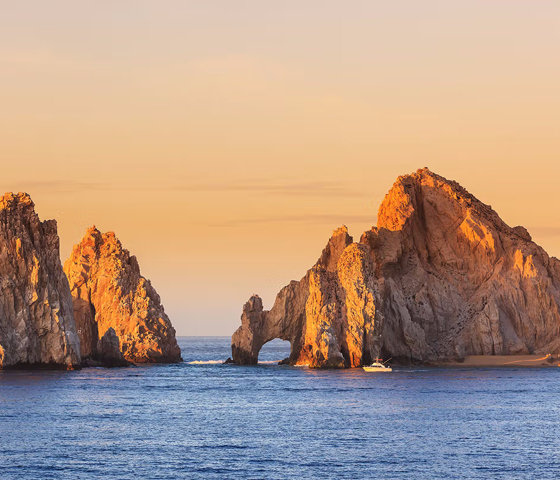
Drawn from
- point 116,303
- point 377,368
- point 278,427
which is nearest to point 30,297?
point 116,303

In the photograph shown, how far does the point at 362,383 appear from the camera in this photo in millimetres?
122750

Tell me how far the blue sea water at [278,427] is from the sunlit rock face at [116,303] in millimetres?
37984

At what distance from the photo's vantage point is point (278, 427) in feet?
262

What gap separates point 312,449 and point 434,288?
102 meters

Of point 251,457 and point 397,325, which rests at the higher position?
point 397,325

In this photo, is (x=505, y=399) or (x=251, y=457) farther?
(x=505, y=399)

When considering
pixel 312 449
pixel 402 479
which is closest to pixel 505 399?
pixel 312 449

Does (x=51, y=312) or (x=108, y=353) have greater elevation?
A: (x=51, y=312)

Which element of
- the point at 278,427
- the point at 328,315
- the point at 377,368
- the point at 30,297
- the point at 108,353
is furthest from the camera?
the point at 108,353

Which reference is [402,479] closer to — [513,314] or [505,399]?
[505,399]

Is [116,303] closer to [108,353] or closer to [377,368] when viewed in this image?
[108,353]

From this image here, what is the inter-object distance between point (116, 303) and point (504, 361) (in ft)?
214

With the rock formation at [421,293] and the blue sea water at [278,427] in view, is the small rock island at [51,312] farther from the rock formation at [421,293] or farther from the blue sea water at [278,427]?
the rock formation at [421,293]

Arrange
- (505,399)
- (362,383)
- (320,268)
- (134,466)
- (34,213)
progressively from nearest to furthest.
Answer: (134,466)
(505,399)
(362,383)
(34,213)
(320,268)
